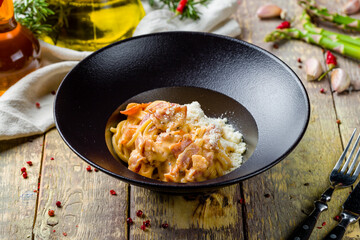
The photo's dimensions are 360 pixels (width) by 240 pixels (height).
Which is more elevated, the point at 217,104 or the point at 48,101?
the point at 217,104

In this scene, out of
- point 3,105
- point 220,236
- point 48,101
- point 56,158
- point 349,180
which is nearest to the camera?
point 220,236

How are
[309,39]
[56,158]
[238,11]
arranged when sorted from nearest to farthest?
[56,158]
[309,39]
[238,11]

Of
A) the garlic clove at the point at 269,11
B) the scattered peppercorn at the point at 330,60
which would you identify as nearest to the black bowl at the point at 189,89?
the scattered peppercorn at the point at 330,60

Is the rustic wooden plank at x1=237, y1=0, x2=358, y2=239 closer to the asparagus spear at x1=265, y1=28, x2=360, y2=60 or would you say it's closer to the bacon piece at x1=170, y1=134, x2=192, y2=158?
the asparagus spear at x1=265, y1=28, x2=360, y2=60

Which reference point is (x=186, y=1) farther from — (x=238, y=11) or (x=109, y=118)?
(x=109, y=118)

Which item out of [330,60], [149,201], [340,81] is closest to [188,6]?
[330,60]

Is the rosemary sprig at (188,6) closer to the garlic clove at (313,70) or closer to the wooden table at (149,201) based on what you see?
the garlic clove at (313,70)

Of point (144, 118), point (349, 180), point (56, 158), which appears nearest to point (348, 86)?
point (349, 180)
